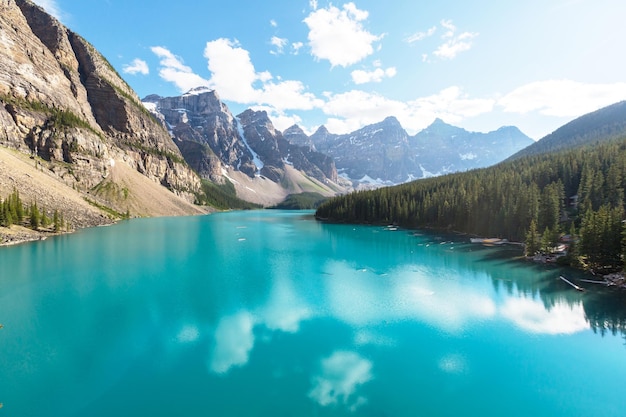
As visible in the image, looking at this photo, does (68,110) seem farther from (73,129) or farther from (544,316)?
(544,316)

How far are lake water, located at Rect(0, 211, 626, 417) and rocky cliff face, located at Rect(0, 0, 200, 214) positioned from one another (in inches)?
3273

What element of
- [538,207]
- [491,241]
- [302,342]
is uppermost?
[538,207]

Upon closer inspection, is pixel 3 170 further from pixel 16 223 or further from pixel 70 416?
pixel 70 416

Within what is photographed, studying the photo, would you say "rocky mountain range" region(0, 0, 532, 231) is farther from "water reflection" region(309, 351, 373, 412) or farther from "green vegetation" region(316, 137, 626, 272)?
"green vegetation" region(316, 137, 626, 272)

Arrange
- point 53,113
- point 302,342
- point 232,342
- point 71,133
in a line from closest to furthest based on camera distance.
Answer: point 232,342 → point 302,342 → point 71,133 → point 53,113

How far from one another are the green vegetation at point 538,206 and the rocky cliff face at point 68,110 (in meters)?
104

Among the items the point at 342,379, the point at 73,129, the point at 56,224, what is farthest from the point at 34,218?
the point at 73,129

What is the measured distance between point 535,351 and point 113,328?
88.7 ft

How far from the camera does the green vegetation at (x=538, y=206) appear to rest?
36.8 meters

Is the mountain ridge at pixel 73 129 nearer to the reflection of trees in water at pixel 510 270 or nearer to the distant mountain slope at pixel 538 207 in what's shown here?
the reflection of trees in water at pixel 510 270

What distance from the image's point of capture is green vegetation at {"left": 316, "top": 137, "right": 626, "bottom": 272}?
121 ft

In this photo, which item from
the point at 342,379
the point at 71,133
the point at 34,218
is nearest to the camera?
the point at 342,379

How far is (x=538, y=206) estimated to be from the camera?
61719 millimetres

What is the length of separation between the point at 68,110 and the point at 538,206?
157024mm
